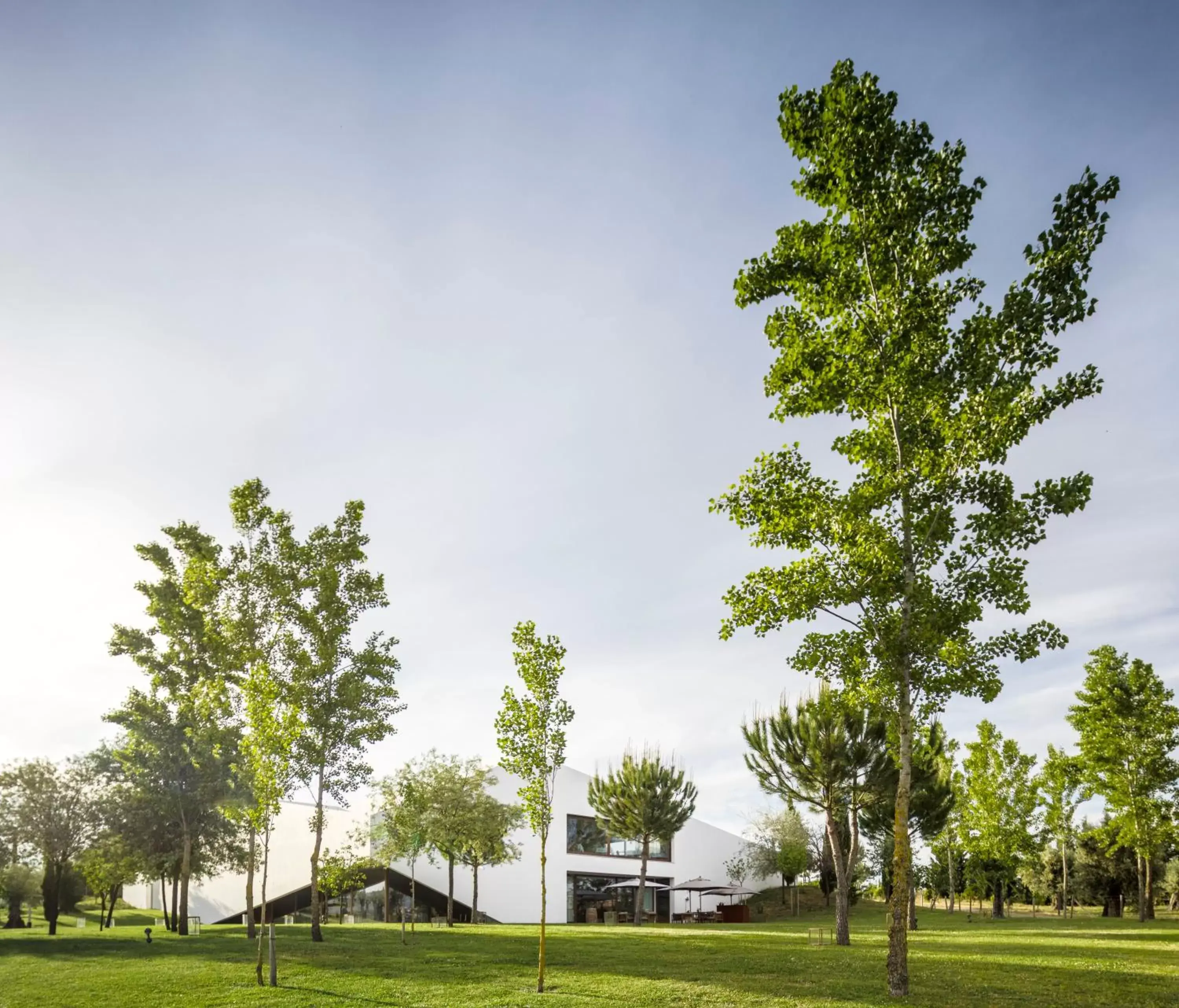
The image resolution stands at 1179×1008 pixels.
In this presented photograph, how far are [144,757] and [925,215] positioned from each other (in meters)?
32.7

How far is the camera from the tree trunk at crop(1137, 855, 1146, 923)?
38281mm

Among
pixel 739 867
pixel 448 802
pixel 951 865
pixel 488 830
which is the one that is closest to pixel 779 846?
pixel 739 867

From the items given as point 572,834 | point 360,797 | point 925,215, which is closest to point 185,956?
point 925,215

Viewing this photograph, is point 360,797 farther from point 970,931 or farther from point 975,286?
point 975,286

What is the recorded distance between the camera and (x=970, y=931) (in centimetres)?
3158

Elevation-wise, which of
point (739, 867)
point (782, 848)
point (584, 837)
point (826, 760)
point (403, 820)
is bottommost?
point (739, 867)

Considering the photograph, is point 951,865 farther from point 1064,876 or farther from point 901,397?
point 901,397

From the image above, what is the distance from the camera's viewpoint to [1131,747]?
39500 mm

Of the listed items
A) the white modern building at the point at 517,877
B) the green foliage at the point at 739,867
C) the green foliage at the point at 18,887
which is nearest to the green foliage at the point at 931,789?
the white modern building at the point at 517,877

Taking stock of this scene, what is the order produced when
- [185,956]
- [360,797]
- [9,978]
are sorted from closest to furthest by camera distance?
[9,978]
[185,956]
[360,797]

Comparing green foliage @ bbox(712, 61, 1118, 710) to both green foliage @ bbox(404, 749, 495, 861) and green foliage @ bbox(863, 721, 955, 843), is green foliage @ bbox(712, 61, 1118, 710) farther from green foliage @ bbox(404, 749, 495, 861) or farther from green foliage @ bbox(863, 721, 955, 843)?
green foliage @ bbox(404, 749, 495, 861)

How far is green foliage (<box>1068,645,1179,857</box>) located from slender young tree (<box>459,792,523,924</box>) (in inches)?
1092

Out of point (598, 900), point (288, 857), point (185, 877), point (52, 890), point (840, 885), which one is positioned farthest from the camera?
point (598, 900)

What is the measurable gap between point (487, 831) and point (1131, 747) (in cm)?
3077
